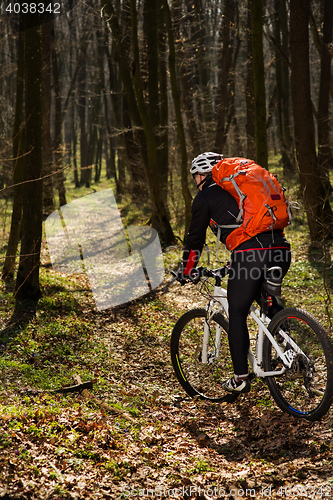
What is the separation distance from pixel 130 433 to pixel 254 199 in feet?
7.84

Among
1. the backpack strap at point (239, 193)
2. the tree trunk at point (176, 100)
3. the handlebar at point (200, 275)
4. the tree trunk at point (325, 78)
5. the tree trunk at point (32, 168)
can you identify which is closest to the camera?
the backpack strap at point (239, 193)

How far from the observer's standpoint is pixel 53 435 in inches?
156

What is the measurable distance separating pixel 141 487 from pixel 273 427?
142 cm

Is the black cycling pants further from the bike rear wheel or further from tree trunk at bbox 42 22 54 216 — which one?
tree trunk at bbox 42 22 54 216

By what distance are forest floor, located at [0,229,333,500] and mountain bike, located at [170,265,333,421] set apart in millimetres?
235

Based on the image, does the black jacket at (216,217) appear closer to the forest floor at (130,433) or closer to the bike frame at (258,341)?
the bike frame at (258,341)

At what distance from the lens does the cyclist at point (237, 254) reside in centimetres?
414

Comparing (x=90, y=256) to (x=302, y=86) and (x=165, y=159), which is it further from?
(x=302, y=86)

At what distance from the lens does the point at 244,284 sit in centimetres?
418

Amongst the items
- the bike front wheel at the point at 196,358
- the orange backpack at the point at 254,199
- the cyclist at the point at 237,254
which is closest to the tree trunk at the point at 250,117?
the bike front wheel at the point at 196,358

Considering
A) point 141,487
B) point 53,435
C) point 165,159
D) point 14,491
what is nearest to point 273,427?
point 141,487

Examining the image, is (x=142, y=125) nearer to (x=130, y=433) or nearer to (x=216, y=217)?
(x=216, y=217)

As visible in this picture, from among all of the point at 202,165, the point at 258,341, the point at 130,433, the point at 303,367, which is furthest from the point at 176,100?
the point at 130,433

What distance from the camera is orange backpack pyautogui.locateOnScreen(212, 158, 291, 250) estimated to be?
13.2ft
